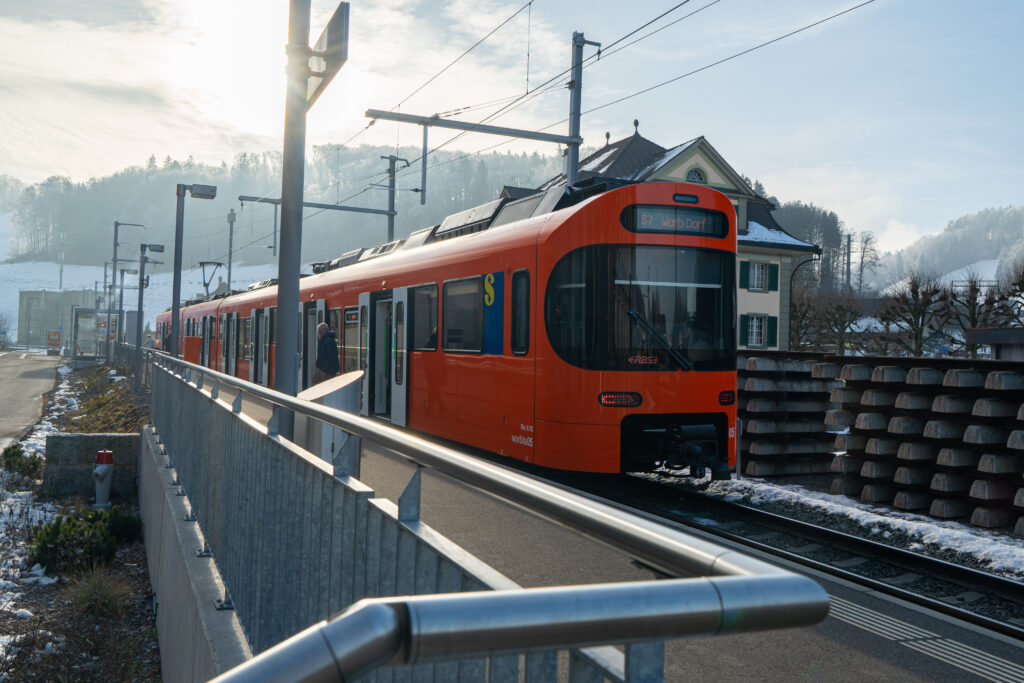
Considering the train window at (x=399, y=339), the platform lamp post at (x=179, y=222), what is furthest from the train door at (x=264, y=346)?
the train window at (x=399, y=339)

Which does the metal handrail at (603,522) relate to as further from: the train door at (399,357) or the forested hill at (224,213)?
the forested hill at (224,213)

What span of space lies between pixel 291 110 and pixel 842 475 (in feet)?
23.3

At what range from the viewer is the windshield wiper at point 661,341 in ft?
29.6

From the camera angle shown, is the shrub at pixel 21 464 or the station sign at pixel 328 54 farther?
the shrub at pixel 21 464

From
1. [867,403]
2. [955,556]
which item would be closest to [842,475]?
[867,403]

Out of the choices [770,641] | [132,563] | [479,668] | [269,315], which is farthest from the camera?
[269,315]

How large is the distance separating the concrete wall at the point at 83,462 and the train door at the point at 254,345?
9.73 m

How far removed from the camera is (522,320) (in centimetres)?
955

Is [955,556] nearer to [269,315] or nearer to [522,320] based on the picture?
[522,320]

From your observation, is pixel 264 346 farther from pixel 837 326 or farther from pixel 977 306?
pixel 837 326

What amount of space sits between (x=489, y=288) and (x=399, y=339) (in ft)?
10.6

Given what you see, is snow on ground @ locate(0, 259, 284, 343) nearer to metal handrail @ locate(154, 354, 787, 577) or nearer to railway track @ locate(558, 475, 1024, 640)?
railway track @ locate(558, 475, 1024, 640)

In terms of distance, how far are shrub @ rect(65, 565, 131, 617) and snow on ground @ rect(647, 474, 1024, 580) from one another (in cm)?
630

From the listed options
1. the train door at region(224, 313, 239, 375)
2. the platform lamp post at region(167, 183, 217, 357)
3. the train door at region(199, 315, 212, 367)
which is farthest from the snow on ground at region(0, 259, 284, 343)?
the platform lamp post at region(167, 183, 217, 357)
